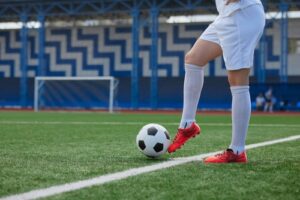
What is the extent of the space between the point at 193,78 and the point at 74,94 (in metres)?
22.6

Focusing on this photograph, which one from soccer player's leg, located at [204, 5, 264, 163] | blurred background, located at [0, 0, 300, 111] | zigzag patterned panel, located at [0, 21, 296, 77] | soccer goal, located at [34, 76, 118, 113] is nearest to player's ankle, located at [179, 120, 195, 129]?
soccer player's leg, located at [204, 5, 264, 163]

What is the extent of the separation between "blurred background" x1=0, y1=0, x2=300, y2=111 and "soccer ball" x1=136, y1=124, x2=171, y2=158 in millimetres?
19003

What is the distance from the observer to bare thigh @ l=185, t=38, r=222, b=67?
3.82 meters

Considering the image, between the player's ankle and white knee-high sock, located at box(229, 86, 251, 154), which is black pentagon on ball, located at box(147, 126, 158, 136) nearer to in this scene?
the player's ankle

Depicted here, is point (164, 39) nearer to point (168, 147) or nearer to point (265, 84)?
point (265, 84)

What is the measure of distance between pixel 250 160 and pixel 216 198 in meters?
1.46

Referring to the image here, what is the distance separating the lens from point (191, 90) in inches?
157

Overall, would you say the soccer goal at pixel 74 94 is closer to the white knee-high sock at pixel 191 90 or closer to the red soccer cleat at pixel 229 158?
the white knee-high sock at pixel 191 90

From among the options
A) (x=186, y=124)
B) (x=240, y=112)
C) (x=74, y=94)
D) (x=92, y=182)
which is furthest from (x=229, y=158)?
(x=74, y=94)

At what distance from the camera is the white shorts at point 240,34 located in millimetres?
3430

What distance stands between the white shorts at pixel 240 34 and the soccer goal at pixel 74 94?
21928 mm

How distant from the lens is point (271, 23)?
89.9 ft

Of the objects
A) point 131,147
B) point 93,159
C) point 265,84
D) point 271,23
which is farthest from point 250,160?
point 271,23

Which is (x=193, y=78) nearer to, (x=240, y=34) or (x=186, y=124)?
(x=186, y=124)
